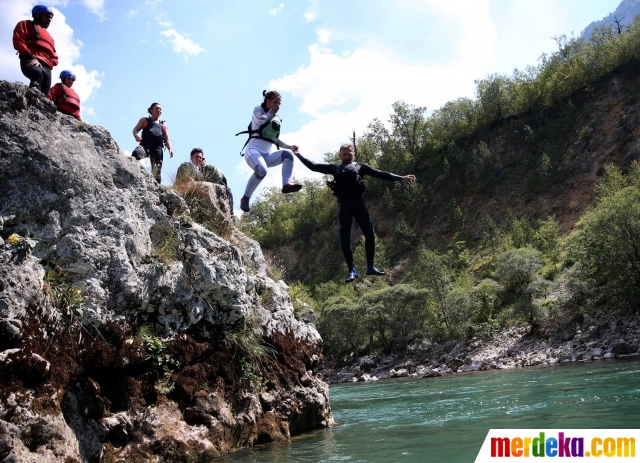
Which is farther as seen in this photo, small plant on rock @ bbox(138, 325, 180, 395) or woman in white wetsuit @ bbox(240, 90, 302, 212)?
small plant on rock @ bbox(138, 325, 180, 395)

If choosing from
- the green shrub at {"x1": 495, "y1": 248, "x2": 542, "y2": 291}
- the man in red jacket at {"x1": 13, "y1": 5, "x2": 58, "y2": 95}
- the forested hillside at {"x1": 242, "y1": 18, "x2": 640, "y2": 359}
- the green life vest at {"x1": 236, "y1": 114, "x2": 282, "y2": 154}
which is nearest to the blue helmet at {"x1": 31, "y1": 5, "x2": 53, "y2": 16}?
the man in red jacket at {"x1": 13, "y1": 5, "x2": 58, "y2": 95}

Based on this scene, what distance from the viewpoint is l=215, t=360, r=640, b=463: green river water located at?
27.4 feet

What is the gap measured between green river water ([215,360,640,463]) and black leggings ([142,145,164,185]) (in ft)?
17.6

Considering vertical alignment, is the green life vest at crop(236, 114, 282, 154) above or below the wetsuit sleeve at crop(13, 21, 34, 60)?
below

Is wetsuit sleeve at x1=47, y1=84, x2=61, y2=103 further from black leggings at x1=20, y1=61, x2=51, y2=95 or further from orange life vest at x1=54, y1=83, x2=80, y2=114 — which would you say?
black leggings at x1=20, y1=61, x2=51, y2=95

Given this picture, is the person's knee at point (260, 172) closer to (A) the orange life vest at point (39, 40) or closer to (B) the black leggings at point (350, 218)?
(B) the black leggings at point (350, 218)

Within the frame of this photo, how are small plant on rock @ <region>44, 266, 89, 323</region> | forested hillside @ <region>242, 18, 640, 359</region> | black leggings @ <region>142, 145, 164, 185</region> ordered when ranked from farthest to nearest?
forested hillside @ <region>242, 18, 640, 359</region>
black leggings @ <region>142, 145, 164, 185</region>
small plant on rock @ <region>44, 266, 89, 323</region>

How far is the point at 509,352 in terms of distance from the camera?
3084 cm

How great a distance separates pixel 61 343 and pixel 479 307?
114ft

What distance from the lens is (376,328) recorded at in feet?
132

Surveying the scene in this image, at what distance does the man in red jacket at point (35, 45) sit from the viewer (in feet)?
24.5

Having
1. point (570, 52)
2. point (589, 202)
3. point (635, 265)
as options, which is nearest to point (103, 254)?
point (635, 265)

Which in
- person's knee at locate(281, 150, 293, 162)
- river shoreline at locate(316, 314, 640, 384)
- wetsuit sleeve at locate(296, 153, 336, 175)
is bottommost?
river shoreline at locate(316, 314, 640, 384)

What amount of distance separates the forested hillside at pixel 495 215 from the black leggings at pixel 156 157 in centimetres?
326
